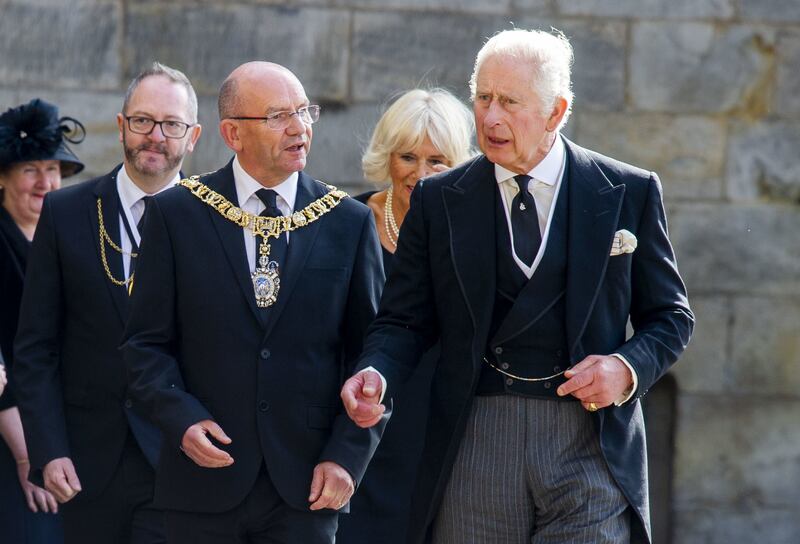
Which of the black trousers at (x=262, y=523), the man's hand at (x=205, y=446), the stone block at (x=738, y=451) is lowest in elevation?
the stone block at (x=738, y=451)

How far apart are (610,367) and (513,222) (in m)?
0.50

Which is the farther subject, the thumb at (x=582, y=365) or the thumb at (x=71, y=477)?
the thumb at (x=71, y=477)

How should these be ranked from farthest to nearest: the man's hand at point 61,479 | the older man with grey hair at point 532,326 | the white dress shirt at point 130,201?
the white dress shirt at point 130,201, the man's hand at point 61,479, the older man with grey hair at point 532,326

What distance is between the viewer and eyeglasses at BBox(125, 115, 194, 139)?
217 inches

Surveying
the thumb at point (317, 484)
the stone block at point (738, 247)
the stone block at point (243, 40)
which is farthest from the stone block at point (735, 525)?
the thumb at point (317, 484)

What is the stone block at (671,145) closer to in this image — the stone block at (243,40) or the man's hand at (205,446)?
the stone block at (243,40)

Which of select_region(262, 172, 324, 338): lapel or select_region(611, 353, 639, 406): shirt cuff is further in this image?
select_region(262, 172, 324, 338): lapel

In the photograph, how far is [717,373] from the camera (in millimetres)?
7324

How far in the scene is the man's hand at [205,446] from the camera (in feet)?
13.7

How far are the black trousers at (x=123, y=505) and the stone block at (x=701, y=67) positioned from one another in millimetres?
3239

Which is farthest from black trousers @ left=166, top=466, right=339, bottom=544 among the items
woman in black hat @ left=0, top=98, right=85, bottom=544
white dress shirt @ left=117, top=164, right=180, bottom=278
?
woman in black hat @ left=0, top=98, right=85, bottom=544

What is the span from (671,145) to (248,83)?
10.5 ft

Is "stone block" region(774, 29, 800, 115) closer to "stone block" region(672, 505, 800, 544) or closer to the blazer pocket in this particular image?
"stone block" region(672, 505, 800, 544)

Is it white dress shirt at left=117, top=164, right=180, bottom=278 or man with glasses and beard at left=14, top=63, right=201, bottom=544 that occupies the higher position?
white dress shirt at left=117, top=164, right=180, bottom=278
